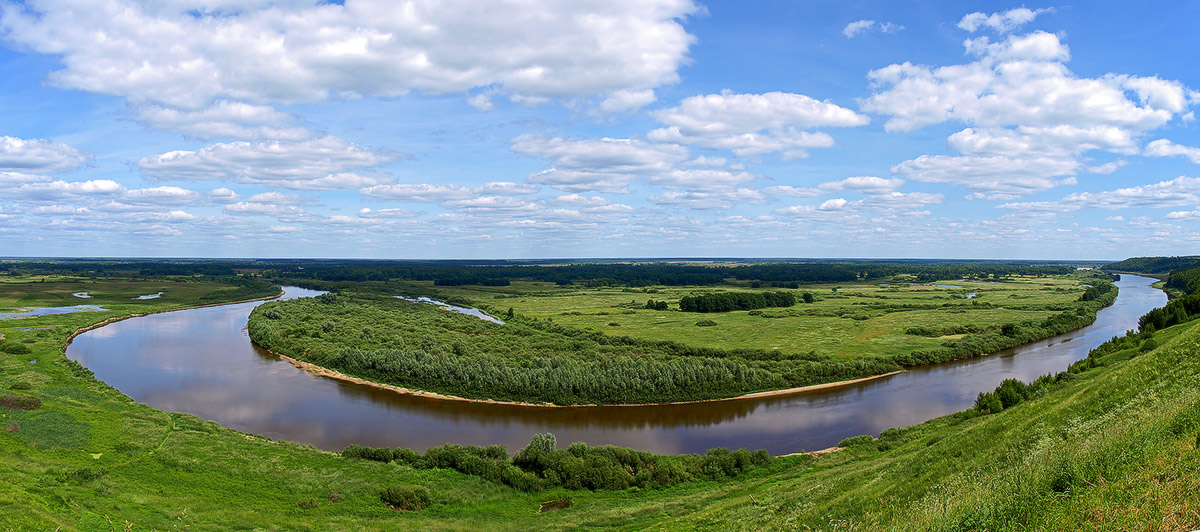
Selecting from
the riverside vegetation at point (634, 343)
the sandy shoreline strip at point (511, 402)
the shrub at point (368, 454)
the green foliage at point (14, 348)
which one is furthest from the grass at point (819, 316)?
the green foliage at point (14, 348)

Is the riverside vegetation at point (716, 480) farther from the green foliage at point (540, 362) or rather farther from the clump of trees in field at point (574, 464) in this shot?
the green foliage at point (540, 362)

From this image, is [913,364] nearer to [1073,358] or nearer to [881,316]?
[1073,358]

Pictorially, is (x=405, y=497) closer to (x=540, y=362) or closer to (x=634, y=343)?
(x=540, y=362)

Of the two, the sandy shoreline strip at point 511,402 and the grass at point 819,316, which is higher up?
the grass at point 819,316

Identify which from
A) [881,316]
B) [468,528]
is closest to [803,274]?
[881,316]

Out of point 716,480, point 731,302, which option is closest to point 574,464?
point 716,480

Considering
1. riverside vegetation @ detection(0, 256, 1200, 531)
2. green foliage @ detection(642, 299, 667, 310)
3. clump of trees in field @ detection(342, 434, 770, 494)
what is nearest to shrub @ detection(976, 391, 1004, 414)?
riverside vegetation @ detection(0, 256, 1200, 531)

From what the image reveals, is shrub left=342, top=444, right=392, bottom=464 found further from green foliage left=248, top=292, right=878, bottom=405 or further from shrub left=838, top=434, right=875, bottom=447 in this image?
shrub left=838, top=434, right=875, bottom=447
